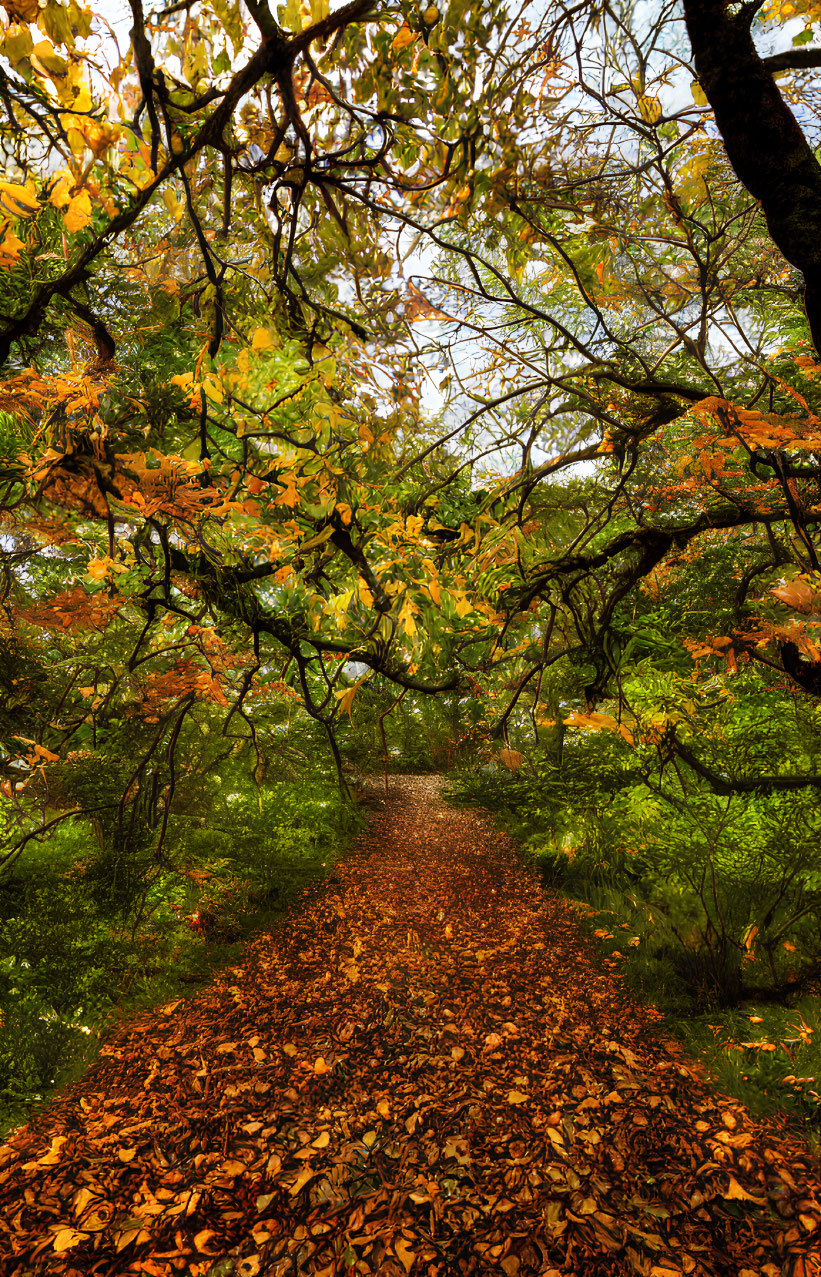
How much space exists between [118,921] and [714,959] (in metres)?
3.51

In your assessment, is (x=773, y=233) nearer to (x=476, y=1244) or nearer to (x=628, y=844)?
(x=476, y=1244)

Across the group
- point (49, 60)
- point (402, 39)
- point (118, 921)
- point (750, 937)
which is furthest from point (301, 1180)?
→ point (402, 39)

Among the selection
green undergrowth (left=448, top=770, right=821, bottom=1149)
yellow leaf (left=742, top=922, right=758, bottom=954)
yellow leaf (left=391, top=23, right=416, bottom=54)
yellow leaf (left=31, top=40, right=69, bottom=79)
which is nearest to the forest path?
green undergrowth (left=448, top=770, right=821, bottom=1149)

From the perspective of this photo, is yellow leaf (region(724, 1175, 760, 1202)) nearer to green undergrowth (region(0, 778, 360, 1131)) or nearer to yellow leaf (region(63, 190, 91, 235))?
green undergrowth (region(0, 778, 360, 1131))

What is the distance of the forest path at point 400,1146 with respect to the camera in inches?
69.0

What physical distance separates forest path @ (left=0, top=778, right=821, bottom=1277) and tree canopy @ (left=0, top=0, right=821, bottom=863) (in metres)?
1.23

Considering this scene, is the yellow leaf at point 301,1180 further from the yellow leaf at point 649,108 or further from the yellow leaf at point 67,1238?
the yellow leaf at point 649,108

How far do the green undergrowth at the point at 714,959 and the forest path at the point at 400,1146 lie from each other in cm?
18

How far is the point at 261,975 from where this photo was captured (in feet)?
11.1

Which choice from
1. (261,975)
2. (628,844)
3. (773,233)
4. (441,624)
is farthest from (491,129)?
(261,975)

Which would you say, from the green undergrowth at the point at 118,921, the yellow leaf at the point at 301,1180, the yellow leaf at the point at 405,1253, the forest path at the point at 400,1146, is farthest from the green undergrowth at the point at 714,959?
the green undergrowth at the point at 118,921

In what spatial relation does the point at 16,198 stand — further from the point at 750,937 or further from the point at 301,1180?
the point at 750,937

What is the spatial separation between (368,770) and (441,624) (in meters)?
6.60

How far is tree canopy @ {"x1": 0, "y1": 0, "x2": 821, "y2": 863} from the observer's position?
108cm
